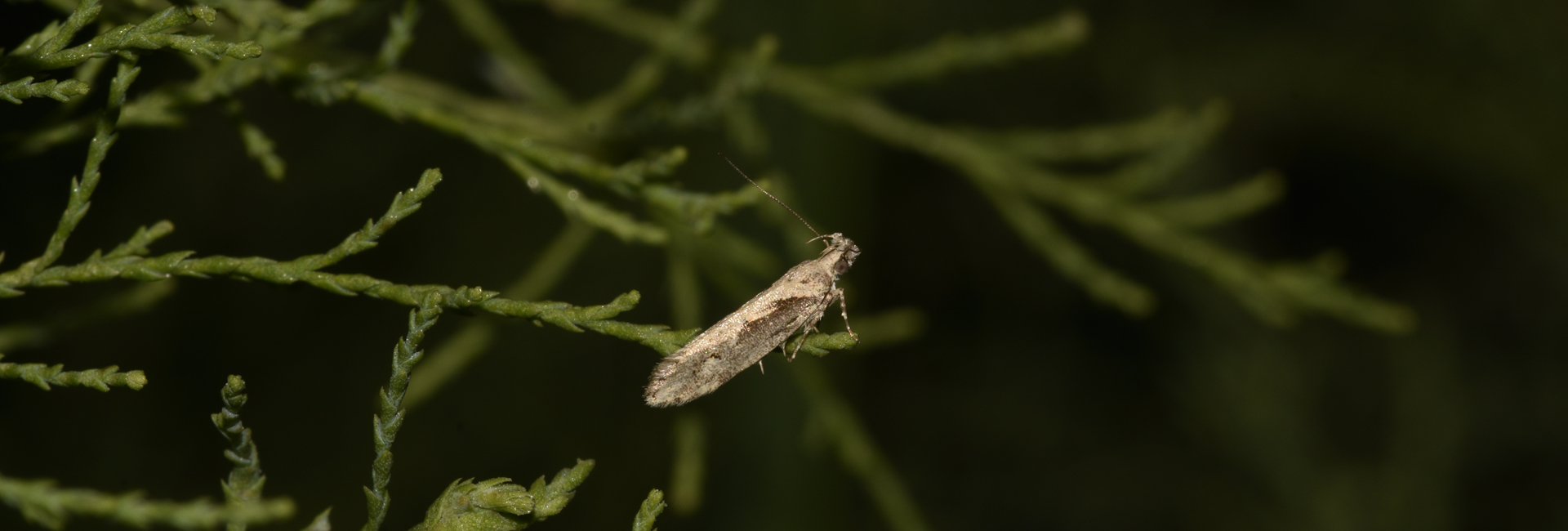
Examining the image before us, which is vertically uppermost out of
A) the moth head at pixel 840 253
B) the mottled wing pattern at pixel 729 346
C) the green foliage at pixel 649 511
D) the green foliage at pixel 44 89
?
the moth head at pixel 840 253

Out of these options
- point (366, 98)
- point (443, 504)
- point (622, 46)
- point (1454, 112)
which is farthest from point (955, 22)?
point (443, 504)

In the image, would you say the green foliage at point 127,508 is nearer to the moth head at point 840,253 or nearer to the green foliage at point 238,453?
the green foliage at point 238,453

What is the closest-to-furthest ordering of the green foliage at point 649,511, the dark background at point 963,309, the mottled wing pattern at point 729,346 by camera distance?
the green foliage at point 649,511, the mottled wing pattern at point 729,346, the dark background at point 963,309

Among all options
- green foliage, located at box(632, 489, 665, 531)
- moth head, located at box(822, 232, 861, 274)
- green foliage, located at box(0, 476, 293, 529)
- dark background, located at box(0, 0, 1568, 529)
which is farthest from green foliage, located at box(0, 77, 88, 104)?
dark background, located at box(0, 0, 1568, 529)

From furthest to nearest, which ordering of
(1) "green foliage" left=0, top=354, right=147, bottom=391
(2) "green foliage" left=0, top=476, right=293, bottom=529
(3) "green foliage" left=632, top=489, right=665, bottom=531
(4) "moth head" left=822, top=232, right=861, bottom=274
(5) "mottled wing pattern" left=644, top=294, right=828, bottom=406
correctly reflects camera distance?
(4) "moth head" left=822, top=232, right=861, bottom=274 < (5) "mottled wing pattern" left=644, top=294, right=828, bottom=406 < (3) "green foliage" left=632, top=489, right=665, bottom=531 < (1) "green foliage" left=0, top=354, right=147, bottom=391 < (2) "green foliage" left=0, top=476, right=293, bottom=529

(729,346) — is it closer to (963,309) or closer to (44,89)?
(44,89)

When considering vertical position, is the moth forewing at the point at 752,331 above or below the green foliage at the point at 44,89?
above

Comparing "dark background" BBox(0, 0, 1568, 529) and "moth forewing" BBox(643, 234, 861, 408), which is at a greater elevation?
"dark background" BBox(0, 0, 1568, 529)

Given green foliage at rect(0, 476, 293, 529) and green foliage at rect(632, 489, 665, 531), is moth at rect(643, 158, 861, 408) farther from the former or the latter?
green foliage at rect(0, 476, 293, 529)

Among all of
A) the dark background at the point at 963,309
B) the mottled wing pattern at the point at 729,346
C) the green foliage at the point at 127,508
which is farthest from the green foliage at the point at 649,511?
the dark background at the point at 963,309
